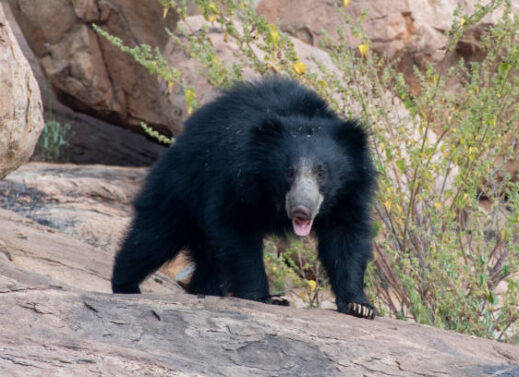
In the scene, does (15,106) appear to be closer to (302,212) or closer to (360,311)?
(302,212)

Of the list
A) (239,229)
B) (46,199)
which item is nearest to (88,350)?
(239,229)

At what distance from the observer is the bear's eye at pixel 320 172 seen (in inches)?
139

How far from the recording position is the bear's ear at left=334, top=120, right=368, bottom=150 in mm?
3705

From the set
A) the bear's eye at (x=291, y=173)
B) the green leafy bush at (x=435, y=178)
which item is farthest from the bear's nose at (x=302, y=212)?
the green leafy bush at (x=435, y=178)

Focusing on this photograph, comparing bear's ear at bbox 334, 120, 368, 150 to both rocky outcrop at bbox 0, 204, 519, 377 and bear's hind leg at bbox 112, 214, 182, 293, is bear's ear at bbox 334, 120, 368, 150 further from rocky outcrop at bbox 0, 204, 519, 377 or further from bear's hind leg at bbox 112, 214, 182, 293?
bear's hind leg at bbox 112, 214, 182, 293

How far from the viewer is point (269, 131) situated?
362cm

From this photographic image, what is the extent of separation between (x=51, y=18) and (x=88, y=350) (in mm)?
6728

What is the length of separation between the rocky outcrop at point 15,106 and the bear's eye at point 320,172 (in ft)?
4.79

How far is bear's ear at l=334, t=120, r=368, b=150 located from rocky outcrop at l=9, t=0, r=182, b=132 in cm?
501

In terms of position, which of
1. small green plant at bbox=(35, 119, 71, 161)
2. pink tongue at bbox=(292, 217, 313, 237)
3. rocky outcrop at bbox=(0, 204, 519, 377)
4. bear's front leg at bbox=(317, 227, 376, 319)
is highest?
small green plant at bbox=(35, 119, 71, 161)

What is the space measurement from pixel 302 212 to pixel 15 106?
1.48 metres

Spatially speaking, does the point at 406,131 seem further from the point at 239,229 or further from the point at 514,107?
the point at 239,229

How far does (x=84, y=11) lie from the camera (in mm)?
8578

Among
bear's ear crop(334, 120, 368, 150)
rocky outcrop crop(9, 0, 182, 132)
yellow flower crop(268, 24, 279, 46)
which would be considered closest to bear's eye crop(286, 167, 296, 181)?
bear's ear crop(334, 120, 368, 150)
